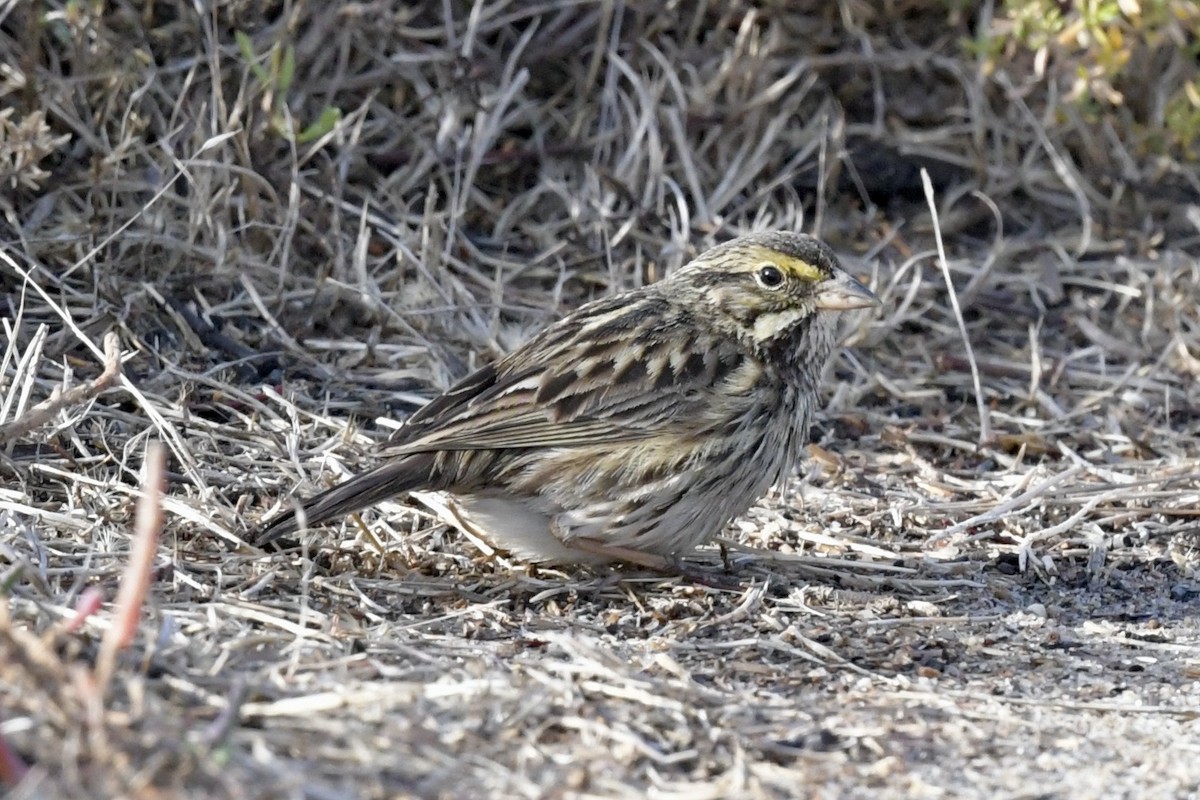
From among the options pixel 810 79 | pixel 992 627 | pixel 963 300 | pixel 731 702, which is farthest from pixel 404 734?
pixel 810 79

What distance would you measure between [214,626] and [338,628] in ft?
0.95

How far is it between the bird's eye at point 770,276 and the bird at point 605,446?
0.22 m

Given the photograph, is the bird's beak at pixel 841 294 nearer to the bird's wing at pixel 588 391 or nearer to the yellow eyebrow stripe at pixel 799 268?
the yellow eyebrow stripe at pixel 799 268

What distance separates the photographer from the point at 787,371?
5.15m

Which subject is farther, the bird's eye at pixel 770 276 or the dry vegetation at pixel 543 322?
the bird's eye at pixel 770 276

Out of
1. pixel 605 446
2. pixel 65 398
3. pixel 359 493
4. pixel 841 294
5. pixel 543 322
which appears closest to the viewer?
pixel 65 398

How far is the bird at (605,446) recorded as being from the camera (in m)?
4.81

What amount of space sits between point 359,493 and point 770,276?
4.67 feet

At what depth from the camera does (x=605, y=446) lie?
4.86 meters

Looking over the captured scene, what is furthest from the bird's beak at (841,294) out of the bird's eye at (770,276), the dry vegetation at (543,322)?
the dry vegetation at (543,322)

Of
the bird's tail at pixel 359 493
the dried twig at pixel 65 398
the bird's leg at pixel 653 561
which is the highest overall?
the dried twig at pixel 65 398

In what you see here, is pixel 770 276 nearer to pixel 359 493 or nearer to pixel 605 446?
pixel 605 446

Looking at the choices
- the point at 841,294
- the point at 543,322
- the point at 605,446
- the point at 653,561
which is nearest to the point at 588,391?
the point at 605,446

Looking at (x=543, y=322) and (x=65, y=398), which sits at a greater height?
(x=65, y=398)
